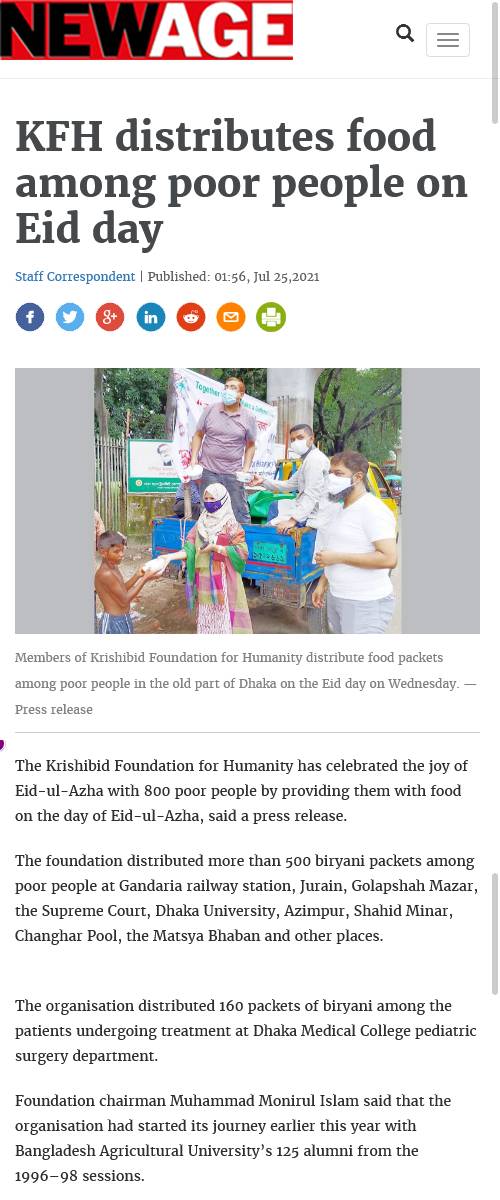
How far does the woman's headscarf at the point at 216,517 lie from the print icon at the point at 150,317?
66cm

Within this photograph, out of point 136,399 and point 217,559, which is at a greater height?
point 136,399

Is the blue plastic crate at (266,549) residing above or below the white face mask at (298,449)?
below

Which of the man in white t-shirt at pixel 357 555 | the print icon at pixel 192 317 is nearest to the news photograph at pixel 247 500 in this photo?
the man in white t-shirt at pixel 357 555

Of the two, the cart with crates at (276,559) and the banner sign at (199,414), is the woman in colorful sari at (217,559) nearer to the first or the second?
the cart with crates at (276,559)

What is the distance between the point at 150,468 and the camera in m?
3.17

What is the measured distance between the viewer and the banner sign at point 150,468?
314cm

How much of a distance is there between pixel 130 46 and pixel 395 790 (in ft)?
9.51

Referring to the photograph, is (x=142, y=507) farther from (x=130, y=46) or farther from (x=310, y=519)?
(x=130, y=46)

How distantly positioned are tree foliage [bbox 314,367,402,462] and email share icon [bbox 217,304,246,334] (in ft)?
1.22

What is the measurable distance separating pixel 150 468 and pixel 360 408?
0.87m

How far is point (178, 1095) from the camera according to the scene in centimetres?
283

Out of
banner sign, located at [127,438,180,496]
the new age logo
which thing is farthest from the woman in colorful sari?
the new age logo

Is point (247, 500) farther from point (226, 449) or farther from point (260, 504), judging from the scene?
point (226, 449)

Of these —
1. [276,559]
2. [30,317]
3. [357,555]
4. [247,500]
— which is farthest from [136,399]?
[357,555]
